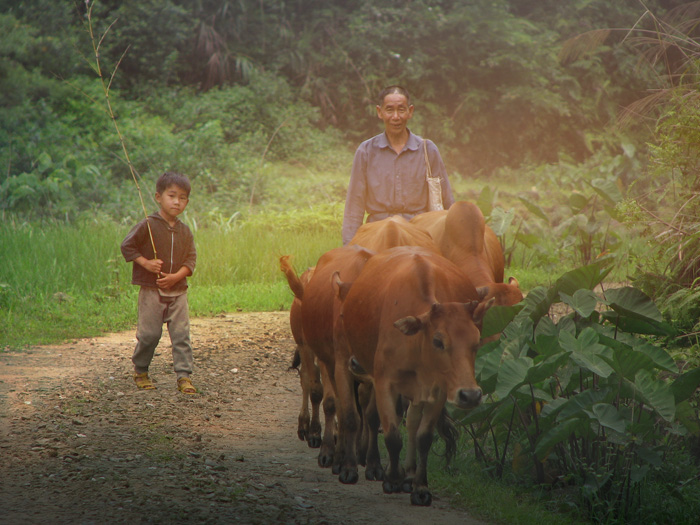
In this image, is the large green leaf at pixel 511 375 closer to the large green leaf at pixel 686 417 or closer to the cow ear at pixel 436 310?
the cow ear at pixel 436 310

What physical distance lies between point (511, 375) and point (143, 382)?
307 cm

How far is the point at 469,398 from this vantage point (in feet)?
11.1

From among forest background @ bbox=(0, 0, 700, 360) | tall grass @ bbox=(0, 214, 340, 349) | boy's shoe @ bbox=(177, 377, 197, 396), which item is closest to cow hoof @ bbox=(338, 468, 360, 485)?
boy's shoe @ bbox=(177, 377, 197, 396)

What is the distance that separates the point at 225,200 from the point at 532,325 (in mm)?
13813

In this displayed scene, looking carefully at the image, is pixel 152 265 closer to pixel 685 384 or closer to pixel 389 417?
pixel 389 417

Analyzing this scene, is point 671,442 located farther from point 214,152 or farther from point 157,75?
point 157,75

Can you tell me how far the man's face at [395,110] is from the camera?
5.75 metres

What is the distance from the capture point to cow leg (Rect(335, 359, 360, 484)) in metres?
4.15

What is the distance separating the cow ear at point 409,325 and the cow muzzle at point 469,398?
33 centimetres

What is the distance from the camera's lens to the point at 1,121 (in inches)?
696

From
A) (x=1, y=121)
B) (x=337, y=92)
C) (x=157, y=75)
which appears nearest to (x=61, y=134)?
(x=1, y=121)

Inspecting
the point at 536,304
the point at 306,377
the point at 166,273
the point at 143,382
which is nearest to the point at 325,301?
the point at 306,377

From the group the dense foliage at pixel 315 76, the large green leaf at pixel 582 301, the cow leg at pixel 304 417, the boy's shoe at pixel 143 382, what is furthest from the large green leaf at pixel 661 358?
the dense foliage at pixel 315 76

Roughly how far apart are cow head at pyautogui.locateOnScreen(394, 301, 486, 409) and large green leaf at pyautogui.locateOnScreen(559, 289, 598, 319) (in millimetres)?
920
